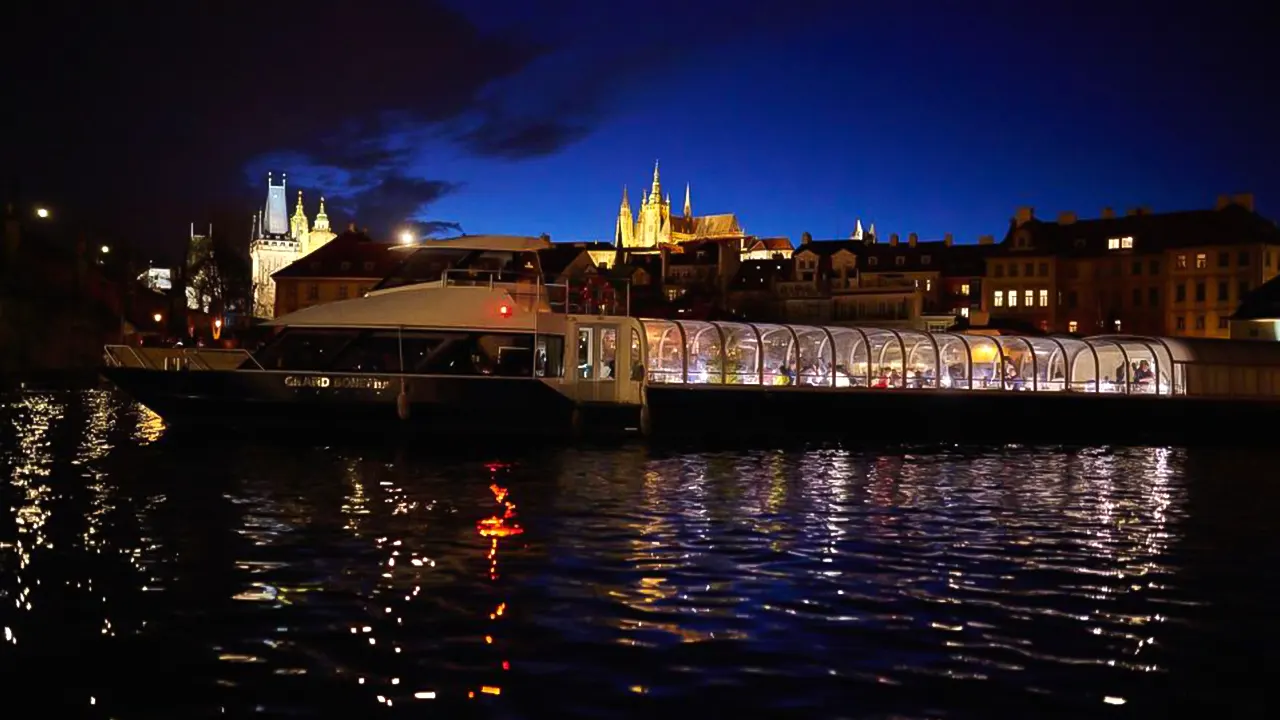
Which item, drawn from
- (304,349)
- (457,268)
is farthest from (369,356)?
(457,268)

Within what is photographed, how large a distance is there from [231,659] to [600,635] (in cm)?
326

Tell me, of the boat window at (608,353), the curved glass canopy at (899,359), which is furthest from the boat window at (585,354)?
the curved glass canopy at (899,359)

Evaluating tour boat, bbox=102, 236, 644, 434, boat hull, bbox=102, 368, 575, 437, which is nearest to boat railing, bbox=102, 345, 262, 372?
tour boat, bbox=102, 236, 644, 434

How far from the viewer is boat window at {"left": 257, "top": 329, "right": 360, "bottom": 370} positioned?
111 ft

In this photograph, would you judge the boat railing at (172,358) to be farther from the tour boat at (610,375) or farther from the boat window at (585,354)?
the boat window at (585,354)

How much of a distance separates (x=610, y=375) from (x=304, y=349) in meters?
8.91

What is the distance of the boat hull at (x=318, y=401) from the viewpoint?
33.1 m

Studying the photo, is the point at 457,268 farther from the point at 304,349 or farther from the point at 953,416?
the point at 953,416

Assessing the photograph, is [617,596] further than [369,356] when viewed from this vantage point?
No

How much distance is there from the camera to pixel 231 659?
11047 millimetres

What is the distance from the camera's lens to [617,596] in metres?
13.9

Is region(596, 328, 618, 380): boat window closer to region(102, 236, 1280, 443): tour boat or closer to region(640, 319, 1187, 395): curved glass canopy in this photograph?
region(102, 236, 1280, 443): tour boat

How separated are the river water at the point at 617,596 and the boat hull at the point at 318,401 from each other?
21.7 ft

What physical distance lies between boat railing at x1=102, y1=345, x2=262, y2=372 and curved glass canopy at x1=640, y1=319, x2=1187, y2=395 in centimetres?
1194
